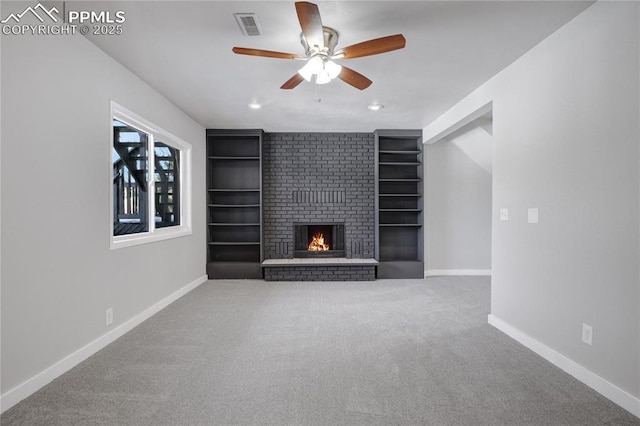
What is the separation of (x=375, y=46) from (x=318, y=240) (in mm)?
4212

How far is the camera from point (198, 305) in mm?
4078

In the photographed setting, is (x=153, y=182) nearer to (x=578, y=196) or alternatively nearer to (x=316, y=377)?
(x=316, y=377)

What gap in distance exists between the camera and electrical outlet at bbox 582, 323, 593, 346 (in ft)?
7.30

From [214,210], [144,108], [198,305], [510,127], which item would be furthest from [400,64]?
[214,210]

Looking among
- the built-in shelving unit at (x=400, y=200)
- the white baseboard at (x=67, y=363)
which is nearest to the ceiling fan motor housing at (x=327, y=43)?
the white baseboard at (x=67, y=363)

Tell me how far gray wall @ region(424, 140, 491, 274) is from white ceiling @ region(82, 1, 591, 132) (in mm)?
1573

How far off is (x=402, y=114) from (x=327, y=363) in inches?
141

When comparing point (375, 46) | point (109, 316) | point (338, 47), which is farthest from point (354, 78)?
point (109, 316)

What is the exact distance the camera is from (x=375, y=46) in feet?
7.28

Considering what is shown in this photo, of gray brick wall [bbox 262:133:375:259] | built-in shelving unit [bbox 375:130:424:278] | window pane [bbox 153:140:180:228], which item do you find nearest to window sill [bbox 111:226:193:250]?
window pane [bbox 153:140:180:228]

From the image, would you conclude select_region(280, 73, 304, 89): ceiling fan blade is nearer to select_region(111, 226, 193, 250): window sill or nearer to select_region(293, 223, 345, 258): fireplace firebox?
select_region(111, 226, 193, 250): window sill

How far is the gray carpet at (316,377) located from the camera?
1890 mm

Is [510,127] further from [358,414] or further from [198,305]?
[198,305]

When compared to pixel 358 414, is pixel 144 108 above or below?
above
